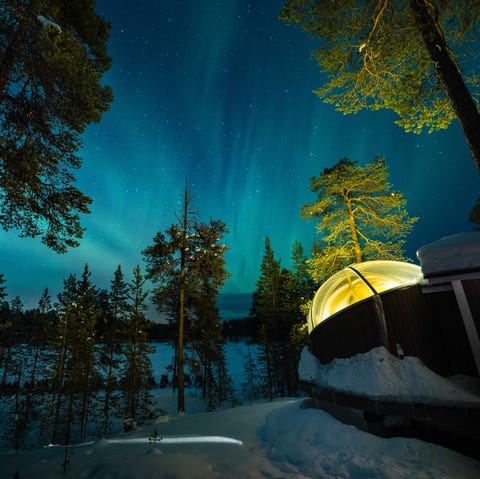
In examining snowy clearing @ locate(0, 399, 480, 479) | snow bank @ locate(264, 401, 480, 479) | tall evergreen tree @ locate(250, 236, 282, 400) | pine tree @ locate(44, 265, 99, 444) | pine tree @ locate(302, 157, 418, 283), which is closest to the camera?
snow bank @ locate(264, 401, 480, 479)

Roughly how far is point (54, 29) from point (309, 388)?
42.4 feet

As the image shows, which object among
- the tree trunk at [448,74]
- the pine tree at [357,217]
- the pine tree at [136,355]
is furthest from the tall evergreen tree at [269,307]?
the tree trunk at [448,74]

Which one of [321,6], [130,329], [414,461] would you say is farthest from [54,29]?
[130,329]

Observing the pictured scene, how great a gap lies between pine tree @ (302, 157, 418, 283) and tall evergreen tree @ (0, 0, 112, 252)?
1129cm

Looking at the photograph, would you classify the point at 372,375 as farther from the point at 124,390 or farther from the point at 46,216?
the point at 124,390

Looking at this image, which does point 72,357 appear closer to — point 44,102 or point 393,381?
point 44,102

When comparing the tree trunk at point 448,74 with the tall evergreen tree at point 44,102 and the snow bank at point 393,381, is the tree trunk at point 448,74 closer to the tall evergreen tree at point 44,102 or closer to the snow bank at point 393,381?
the snow bank at point 393,381

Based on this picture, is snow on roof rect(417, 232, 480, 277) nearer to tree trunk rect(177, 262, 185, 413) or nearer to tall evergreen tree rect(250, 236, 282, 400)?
Answer: tree trunk rect(177, 262, 185, 413)

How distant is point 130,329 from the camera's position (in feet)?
63.1

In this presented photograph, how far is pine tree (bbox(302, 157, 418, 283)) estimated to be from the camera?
12.9m

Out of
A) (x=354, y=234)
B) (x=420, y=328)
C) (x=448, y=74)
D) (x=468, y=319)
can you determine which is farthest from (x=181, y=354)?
(x=448, y=74)

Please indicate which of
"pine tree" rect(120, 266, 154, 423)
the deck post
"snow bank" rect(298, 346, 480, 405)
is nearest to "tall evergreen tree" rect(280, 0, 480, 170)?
the deck post

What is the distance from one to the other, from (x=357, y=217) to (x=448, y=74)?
8.36 metres

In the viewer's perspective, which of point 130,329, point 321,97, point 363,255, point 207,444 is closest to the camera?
point 207,444
